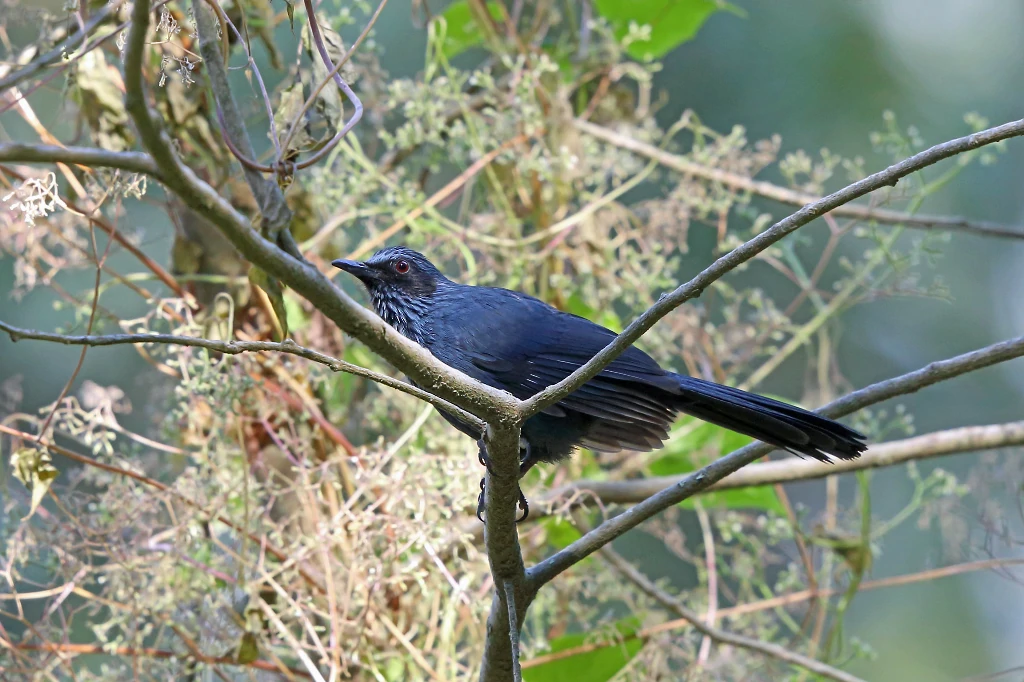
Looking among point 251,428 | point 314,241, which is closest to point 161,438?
point 251,428

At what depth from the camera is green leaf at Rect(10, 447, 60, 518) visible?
248 centimetres

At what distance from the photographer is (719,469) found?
7.30 feet

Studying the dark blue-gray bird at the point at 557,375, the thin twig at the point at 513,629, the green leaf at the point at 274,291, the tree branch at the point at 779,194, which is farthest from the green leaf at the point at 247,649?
the tree branch at the point at 779,194

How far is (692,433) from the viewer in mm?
3859

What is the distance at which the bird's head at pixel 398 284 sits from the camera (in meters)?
3.15

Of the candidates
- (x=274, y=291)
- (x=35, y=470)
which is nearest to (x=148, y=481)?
(x=35, y=470)

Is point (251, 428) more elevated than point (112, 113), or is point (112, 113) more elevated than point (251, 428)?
point (112, 113)

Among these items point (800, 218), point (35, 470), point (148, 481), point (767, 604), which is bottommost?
point (35, 470)

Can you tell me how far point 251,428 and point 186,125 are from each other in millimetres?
1141

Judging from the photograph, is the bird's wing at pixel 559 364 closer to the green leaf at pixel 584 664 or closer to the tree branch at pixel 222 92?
the green leaf at pixel 584 664

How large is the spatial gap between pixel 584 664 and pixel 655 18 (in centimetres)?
292

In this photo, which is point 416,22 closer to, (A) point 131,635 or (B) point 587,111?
(B) point 587,111

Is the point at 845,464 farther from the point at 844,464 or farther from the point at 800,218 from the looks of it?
the point at 800,218

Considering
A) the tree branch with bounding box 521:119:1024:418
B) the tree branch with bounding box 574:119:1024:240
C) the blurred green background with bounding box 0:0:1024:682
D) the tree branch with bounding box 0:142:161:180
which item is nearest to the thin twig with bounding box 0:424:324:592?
the tree branch with bounding box 0:142:161:180
